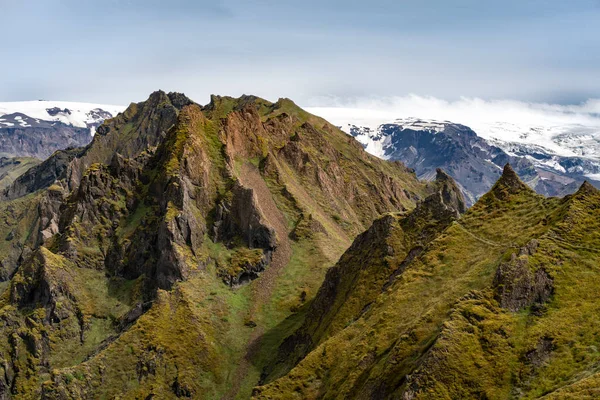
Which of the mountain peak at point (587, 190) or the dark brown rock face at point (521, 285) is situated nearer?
the dark brown rock face at point (521, 285)

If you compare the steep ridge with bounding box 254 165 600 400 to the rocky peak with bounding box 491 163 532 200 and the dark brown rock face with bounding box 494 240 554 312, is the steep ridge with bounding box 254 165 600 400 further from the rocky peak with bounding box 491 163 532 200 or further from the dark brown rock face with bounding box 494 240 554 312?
the rocky peak with bounding box 491 163 532 200

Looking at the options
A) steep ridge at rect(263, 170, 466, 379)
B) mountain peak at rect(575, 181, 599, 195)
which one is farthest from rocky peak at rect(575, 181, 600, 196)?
steep ridge at rect(263, 170, 466, 379)

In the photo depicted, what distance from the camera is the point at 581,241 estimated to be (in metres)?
104

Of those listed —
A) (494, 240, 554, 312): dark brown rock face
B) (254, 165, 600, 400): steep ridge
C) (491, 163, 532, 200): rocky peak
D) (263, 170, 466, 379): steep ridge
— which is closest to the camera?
(254, 165, 600, 400): steep ridge

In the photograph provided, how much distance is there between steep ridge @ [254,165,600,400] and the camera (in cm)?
8269

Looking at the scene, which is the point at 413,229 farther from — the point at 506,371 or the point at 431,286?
the point at 506,371

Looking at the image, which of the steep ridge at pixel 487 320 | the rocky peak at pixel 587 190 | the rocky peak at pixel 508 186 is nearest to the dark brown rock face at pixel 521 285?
the steep ridge at pixel 487 320

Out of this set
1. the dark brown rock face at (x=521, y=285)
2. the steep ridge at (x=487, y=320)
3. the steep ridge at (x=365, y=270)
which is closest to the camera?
the steep ridge at (x=487, y=320)

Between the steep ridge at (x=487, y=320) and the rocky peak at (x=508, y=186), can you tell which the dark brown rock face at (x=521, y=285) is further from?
the rocky peak at (x=508, y=186)

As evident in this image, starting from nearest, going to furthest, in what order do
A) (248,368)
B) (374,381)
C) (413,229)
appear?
(374,381) → (413,229) → (248,368)

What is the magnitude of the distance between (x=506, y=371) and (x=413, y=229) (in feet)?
249

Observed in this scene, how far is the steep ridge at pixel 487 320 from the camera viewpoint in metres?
82.7

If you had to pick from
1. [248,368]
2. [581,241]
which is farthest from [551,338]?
[248,368]

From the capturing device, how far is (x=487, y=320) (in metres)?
91.2
